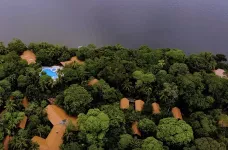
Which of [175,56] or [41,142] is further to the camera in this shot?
[175,56]

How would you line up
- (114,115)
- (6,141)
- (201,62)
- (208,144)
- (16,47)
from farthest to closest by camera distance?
(16,47), (201,62), (114,115), (6,141), (208,144)

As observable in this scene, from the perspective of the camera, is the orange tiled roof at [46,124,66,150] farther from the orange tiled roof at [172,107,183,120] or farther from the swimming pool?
the orange tiled roof at [172,107,183,120]

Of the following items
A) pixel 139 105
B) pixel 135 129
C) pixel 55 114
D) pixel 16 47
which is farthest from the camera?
pixel 16 47

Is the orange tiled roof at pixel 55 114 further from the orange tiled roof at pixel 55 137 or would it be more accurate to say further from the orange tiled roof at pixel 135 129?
the orange tiled roof at pixel 135 129

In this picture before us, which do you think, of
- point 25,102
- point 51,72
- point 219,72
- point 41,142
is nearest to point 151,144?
point 41,142

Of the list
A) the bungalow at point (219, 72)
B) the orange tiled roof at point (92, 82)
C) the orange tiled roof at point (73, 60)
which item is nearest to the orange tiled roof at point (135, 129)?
the orange tiled roof at point (92, 82)

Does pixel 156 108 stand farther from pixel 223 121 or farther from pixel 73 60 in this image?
pixel 73 60
